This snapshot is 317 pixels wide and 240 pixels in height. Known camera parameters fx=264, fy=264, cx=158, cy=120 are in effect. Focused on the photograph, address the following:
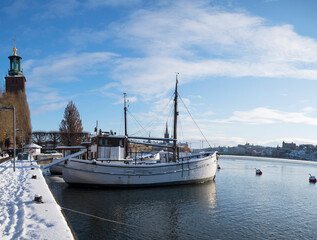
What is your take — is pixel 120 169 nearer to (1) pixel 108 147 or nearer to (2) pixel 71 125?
(1) pixel 108 147

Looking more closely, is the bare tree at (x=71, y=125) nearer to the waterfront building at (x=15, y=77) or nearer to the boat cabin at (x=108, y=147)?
the waterfront building at (x=15, y=77)

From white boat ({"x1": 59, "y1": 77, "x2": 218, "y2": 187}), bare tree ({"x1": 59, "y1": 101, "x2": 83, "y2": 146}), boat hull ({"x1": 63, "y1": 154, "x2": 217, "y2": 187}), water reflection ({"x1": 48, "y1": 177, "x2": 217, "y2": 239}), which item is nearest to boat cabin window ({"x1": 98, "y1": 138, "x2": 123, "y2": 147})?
white boat ({"x1": 59, "y1": 77, "x2": 218, "y2": 187})

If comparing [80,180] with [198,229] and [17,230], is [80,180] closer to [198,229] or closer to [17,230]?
[198,229]

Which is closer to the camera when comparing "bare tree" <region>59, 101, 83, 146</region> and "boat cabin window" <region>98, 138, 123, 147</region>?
"boat cabin window" <region>98, 138, 123, 147</region>

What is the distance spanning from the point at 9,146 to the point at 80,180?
158 feet

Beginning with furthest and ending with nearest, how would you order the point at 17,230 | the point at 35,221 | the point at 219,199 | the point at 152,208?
the point at 219,199
the point at 152,208
the point at 35,221
the point at 17,230

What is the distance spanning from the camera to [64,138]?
205 ft

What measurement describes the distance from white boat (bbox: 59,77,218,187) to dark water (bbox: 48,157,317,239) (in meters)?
1.02

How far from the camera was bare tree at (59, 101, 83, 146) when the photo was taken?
61.3 metres

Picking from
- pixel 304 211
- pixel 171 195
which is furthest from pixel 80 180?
pixel 304 211

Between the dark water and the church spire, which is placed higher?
the church spire

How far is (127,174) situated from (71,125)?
39.5 metres

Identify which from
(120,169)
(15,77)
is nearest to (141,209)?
(120,169)

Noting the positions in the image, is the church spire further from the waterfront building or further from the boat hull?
the boat hull
